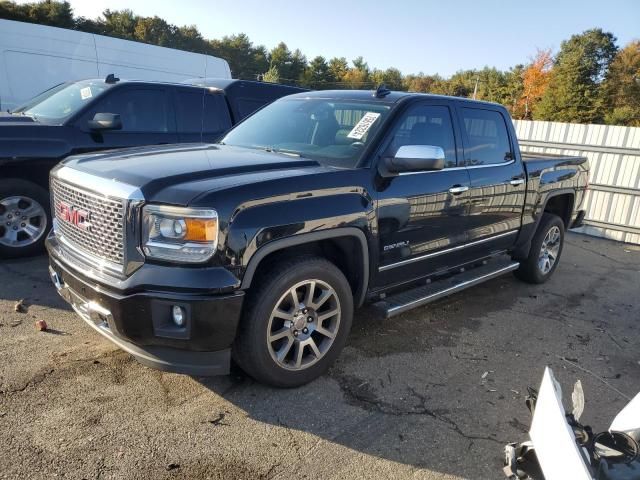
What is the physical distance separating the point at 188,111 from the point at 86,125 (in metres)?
1.32

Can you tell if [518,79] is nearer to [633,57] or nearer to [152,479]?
[633,57]

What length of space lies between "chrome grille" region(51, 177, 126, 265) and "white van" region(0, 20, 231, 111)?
864 cm

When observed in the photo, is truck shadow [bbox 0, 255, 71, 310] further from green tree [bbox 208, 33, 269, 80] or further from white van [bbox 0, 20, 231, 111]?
green tree [bbox 208, 33, 269, 80]

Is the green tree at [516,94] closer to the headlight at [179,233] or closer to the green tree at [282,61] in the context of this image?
the green tree at [282,61]

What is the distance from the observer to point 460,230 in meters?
4.34

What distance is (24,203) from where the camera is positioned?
17.5 ft

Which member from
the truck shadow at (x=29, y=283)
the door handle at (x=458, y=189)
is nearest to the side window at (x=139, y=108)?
the truck shadow at (x=29, y=283)

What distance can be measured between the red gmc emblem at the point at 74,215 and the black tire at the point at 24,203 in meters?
2.34

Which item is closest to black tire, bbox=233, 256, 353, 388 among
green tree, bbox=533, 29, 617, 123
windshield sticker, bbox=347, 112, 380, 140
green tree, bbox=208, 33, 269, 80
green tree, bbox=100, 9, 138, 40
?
windshield sticker, bbox=347, 112, 380, 140

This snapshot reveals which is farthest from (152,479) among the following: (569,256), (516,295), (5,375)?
(569,256)

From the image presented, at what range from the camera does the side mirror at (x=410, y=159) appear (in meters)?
3.42

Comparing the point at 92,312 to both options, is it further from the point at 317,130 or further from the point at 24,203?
the point at 24,203

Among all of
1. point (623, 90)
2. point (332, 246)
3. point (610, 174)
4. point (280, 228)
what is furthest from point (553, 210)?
A: point (623, 90)

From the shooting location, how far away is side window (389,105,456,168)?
3830mm
